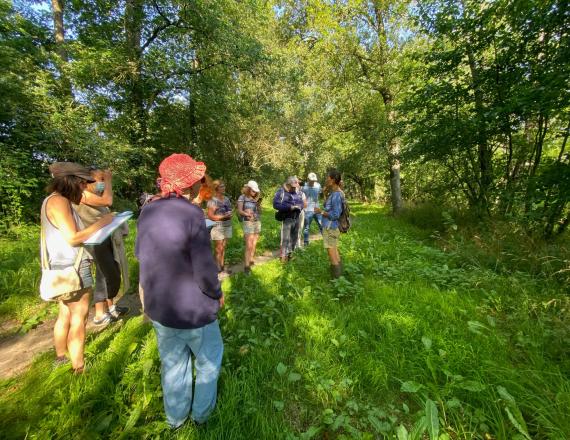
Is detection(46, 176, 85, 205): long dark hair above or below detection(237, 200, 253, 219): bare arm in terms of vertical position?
above

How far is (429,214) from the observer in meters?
9.33

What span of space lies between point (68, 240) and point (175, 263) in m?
1.33

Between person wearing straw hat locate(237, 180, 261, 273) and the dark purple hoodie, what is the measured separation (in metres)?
3.63

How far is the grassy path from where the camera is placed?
76.5 inches

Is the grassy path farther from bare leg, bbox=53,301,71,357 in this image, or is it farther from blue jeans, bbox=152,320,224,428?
bare leg, bbox=53,301,71,357

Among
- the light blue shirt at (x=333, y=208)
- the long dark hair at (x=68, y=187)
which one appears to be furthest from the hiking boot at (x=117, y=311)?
the light blue shirt at (x=333, y=208)

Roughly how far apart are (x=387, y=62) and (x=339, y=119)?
136 inches

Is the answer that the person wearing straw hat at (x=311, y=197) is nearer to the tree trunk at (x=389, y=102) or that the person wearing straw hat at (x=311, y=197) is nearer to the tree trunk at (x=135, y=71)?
the tree trunk at (x=389, y=102)

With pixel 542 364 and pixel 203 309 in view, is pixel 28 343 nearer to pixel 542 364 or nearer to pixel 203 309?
pixel 203 309

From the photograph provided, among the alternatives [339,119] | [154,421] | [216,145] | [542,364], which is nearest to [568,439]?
[542,364]

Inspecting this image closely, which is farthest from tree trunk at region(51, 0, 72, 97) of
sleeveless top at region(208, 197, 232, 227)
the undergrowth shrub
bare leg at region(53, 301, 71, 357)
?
the undergrowth shrub

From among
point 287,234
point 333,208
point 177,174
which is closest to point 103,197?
point 177,174

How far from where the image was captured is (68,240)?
2357 millimetres

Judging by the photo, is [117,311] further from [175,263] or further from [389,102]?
[389,102]
